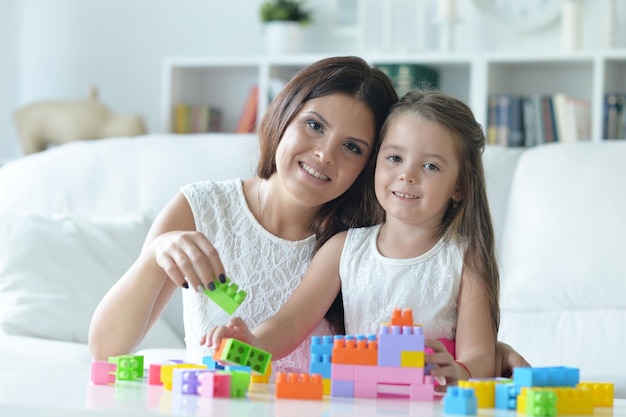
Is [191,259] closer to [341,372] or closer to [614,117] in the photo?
[341,372]

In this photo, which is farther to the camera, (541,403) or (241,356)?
(241,356)

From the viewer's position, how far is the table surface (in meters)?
0.83

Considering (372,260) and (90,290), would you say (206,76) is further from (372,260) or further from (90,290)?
(372,260)

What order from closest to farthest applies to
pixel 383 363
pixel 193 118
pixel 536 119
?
pixel 383 363 → pixel 536 119 → pixel 193 118

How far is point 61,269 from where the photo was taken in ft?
7.26

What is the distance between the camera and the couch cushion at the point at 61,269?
6.91ft

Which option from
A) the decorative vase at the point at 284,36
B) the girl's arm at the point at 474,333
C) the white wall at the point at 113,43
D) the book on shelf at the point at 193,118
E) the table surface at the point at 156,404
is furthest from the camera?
the white wall at the point at 113,43

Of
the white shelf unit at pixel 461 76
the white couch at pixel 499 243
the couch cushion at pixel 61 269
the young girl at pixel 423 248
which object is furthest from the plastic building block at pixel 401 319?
the white shelf unit at pixel 461 76

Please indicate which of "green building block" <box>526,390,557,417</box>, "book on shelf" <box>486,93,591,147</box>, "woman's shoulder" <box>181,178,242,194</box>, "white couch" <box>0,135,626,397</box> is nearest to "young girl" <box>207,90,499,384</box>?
"woman's shoulder" <box>181,178,242,194</box>

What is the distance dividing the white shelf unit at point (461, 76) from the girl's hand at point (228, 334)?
2.40 meters

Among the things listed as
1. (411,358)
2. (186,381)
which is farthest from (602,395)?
(186,381)

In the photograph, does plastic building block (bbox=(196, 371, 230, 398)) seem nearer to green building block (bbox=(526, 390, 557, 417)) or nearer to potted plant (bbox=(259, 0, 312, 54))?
green building block (bbox=(526, 390, 557, 417))

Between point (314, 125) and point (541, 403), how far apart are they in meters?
0.69

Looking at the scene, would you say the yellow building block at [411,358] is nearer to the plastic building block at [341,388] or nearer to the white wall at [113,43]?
the plastic building block at [341,388]
